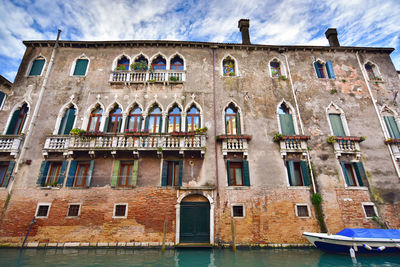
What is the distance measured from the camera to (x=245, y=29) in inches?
609

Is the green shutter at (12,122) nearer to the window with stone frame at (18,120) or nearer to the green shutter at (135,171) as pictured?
the window with stone frame at (18,120)

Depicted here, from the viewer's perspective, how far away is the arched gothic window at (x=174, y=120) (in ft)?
40.2

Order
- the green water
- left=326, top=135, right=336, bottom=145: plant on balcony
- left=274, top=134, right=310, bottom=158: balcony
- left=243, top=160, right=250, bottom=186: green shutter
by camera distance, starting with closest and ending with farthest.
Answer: the green water
left=243, top=160, right=250, bottom=186: green shutter
left=274, top=134, right=310, bottom=158: balcony
left=326, top=135, right=336, bottom=145: plant on balcony

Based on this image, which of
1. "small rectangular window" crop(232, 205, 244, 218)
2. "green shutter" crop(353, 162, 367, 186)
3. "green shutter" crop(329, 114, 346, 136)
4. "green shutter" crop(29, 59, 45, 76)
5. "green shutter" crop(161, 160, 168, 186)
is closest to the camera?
"small rectangular window" crop(232, 205, 244, 218)

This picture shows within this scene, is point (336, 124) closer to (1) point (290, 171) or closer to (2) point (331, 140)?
(2) point (331, 140)

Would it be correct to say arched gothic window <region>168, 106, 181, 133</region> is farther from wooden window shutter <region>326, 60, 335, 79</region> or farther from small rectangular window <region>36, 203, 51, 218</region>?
wooden window shutter <region>326, 60, 335, 79</region>

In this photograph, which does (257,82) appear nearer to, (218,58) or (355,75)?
(218,58)

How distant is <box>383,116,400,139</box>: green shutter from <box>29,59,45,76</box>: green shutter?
23519mm

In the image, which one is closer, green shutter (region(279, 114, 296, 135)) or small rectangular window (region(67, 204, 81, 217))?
small rectangular window (region(67, 204, 81, 217))

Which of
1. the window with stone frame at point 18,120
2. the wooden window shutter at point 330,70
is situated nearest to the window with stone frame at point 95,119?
the window with stone frame at point 18,120

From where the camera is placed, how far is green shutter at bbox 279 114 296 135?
1231 cm

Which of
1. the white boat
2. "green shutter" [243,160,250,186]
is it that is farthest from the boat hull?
"green shutter" [243,160,250,186]

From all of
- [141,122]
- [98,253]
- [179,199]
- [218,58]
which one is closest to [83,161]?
[141,122]

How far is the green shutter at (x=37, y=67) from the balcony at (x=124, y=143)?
5621 millimetres
